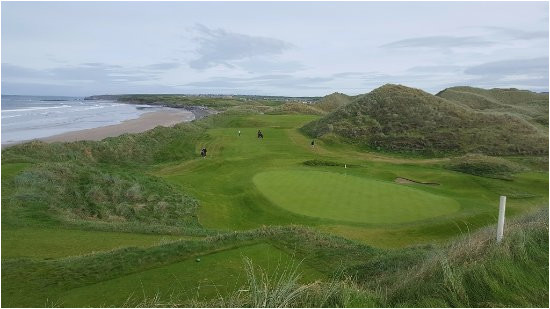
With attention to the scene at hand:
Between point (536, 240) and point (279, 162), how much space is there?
23.1 m

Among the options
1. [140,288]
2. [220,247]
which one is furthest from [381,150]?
[140,288]

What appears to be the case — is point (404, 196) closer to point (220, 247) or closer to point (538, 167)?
point (220, 247)

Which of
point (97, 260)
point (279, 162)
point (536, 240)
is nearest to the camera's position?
point (536, 240)

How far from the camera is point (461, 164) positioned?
2973cm

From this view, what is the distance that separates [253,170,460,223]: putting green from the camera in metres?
15.7

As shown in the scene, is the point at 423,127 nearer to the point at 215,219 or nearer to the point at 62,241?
the point at 215,219

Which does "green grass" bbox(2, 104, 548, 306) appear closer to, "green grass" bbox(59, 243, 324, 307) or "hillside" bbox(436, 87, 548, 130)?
"green grass" bbox(59, 243, 324, 307)

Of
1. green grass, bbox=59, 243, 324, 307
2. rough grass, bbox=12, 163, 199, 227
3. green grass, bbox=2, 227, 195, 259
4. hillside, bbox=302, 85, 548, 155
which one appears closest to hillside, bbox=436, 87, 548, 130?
hillside, bbox=302, 85, 548, 155

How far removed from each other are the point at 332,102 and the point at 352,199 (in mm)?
90869

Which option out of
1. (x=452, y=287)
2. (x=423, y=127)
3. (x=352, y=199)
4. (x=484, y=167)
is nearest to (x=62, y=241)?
(x=452, y=287)

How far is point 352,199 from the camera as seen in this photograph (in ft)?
56.7

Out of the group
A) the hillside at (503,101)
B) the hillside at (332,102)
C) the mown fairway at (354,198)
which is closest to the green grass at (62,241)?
the mown fairway at (354,198)

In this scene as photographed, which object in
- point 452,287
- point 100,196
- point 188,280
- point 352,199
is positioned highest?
point 452,287

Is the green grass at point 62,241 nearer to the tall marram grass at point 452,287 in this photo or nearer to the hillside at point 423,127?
the tall marram grass at point 452,287
